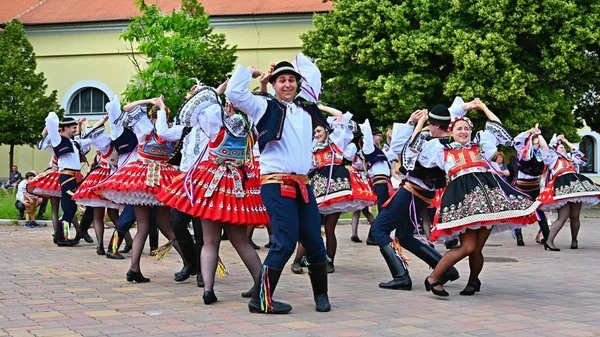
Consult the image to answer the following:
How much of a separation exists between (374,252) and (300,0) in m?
28.8

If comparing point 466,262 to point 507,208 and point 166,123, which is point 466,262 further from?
point 166,123

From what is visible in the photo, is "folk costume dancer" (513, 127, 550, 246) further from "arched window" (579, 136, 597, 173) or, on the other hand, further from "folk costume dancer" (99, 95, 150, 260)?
"arched window" (579, 136, 597, 173)

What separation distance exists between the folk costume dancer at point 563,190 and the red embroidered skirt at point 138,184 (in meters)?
6.58

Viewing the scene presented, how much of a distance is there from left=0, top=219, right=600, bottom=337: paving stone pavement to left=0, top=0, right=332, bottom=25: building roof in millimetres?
29508

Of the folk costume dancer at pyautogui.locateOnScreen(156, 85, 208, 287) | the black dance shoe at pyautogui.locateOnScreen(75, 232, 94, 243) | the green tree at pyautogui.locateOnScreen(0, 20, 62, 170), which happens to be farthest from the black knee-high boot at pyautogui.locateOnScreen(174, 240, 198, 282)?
the green tree at pyautogui.locateOnScreen(0, 20, 62, 170)

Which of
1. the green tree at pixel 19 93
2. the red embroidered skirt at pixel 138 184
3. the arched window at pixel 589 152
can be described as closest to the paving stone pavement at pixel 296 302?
the red embroidered skirt at pixel 138 184

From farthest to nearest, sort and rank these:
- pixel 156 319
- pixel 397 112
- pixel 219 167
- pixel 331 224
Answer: pixel 397 112
pixel 331 224
pixel 219 167
pixel 156 319

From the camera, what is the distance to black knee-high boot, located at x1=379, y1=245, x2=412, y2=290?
8688mm

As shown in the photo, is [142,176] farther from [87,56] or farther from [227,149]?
[87,56]

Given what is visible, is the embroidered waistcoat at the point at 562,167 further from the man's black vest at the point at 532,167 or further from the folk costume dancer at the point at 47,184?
the folk costume dancer at the point at 47,184

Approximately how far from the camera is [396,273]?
8773 mm

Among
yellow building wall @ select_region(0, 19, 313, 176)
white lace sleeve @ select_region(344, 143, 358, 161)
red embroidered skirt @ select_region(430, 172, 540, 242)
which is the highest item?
yellow building wall @ select_region(0, 19, 313, 176)

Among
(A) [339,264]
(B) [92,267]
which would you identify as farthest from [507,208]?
(B) [92,267]

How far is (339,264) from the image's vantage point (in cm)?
1114
